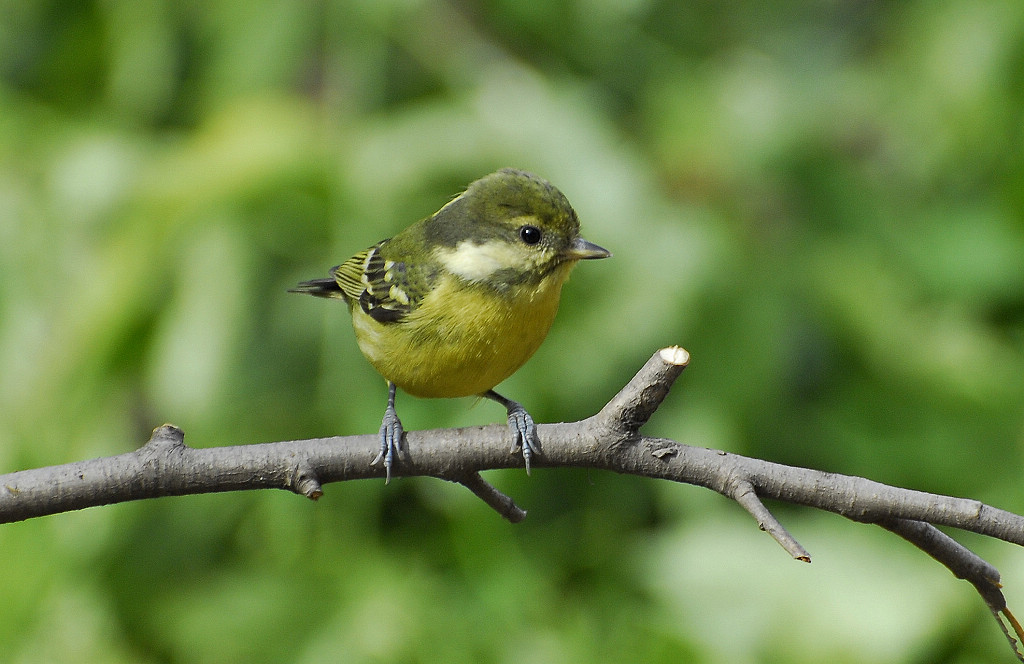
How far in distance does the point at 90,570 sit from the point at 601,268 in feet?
7.25

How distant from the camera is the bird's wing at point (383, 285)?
7.87ft

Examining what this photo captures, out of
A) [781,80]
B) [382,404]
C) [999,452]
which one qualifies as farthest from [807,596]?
[781,80]

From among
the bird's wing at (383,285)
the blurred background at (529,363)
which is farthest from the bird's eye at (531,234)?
the blurred background at (529,363)

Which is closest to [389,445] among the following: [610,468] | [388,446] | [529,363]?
[388,446]

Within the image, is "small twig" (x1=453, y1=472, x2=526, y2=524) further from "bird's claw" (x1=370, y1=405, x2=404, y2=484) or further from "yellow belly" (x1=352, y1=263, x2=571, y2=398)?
"yellow belly" (x1=352, y1=263, x2=571, y2=398)

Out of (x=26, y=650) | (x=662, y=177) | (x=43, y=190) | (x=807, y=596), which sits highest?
(x=662, y=177)

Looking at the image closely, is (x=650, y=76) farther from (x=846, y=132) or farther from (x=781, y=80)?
(x=846, y=132)

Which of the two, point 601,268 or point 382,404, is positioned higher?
point 601,268

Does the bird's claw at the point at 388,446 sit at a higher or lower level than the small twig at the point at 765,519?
lower

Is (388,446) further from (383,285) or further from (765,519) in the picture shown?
(383,285)

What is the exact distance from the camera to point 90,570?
366 centimetres

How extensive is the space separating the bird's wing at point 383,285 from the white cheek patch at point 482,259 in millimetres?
94

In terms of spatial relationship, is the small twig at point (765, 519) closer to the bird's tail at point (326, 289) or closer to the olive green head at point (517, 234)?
the olive green head at point (517, 234)

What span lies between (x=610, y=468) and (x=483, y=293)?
2.25 ft
